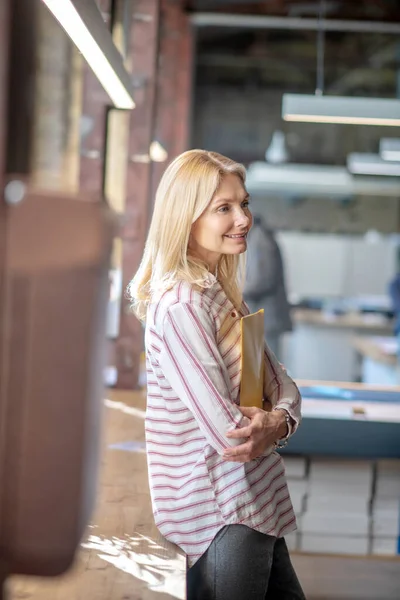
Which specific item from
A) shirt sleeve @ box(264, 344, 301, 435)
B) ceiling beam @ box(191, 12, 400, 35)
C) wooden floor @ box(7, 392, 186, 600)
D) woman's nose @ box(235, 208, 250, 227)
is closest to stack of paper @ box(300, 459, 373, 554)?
wooden floor @ box(7, 392, 186, 600)

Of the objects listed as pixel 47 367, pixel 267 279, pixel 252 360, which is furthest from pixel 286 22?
pixel 47 367

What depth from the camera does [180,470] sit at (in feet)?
5.68

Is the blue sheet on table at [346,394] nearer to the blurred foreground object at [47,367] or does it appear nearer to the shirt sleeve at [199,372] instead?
the shirt sleeve at [199,372]

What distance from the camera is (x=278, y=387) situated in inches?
74.2

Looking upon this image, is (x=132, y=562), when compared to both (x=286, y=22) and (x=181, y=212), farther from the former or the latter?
(x=286, y=22)

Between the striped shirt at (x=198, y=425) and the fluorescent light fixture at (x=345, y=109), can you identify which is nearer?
the striped shirt at (x=198, y=425)

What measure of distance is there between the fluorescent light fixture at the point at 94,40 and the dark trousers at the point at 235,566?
1.14 m

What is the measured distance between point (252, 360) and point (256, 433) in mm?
154

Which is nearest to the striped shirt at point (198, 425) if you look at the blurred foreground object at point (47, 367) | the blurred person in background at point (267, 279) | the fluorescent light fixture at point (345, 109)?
the blurred foreground object at point (47, 367)

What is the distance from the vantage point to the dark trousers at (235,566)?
5.62 feet

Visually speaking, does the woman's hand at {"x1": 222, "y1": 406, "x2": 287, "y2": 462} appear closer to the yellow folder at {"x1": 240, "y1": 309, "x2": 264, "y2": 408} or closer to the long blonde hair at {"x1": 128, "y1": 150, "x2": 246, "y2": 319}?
the yellow folder at {"x1": 240, "y1": 309, "x2": 264, "y2": 408}

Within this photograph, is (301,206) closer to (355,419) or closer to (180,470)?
(355,419)

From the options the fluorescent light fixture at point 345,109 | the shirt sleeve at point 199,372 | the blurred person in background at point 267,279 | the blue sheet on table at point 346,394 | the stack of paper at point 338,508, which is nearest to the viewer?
the shirt sleeve at point 199,372

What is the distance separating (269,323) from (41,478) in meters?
5.99
